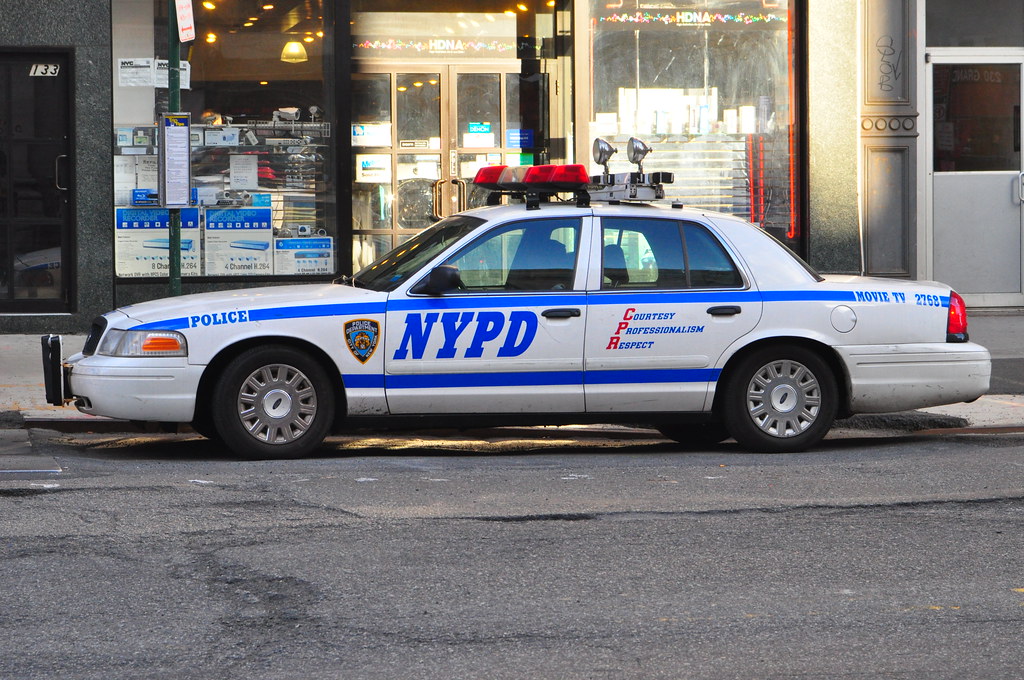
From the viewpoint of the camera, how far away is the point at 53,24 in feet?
44.4

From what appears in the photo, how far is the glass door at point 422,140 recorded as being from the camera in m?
14.6

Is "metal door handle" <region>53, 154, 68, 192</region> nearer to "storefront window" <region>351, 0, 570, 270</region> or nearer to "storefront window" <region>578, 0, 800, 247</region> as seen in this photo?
"storefront window" <region>351, 0, 570, 270</region>

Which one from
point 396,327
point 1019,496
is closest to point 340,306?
point 396,327

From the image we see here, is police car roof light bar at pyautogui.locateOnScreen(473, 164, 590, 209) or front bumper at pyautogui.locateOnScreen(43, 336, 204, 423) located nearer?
front bumper at pyautogui.locateOnScreen(43, 336, 204, 423)

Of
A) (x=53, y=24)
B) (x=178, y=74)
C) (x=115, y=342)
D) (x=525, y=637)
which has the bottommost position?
(x=525, y=637)

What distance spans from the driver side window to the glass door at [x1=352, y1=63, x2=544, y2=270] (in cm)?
647

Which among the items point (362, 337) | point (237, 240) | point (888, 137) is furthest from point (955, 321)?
point (237, 240)

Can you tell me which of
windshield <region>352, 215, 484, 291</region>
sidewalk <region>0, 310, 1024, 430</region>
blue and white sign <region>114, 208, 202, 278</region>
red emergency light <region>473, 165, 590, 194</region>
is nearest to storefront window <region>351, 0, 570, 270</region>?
blue and white sign <region>114, 208, 202, 278</region>

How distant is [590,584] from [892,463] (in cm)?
324

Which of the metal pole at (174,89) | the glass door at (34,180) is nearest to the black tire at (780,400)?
the metal pole at (174,89)

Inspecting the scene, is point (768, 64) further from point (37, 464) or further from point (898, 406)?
point (37, 464)

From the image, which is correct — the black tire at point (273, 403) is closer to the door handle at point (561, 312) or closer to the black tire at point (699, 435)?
the door handle at point (561, 312)

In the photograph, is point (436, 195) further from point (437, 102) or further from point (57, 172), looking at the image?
point (57, 172)

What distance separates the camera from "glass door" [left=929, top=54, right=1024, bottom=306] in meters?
15.3
